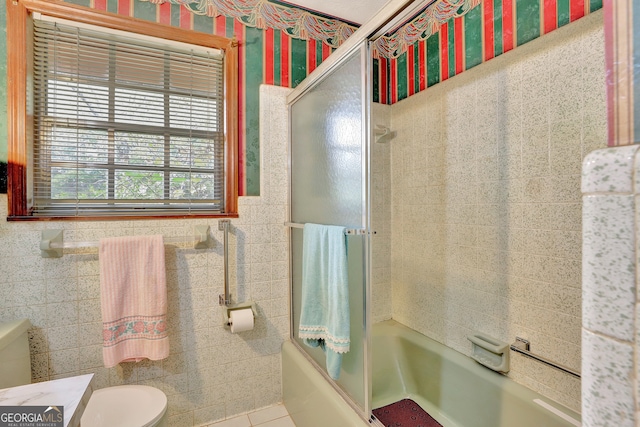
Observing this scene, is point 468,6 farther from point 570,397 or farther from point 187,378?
point 187,378

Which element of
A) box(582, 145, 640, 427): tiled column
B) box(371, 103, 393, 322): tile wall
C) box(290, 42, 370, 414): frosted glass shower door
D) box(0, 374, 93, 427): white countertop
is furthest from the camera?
box(371, 103, 393, 322): tile wall

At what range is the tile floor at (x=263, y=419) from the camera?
170 centimetres

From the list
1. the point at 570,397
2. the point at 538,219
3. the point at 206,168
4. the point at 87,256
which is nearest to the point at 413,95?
the point at 538,219

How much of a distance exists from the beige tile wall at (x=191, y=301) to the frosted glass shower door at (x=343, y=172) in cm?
19

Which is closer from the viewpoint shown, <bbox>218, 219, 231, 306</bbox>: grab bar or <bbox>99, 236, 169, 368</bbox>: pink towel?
<bbox>99, 236, 169, 368</bbox>: pink towel

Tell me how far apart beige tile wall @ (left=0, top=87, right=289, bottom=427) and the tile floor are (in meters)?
0.04

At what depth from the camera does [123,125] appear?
1.54 metres

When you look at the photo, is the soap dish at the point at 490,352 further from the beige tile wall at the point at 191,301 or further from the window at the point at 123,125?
the window at the point at 123,125

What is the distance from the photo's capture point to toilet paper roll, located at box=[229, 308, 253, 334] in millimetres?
1624

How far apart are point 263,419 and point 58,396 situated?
1512mm

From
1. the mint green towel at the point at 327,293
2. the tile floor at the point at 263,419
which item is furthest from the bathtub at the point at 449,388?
the mint green towel at the point at 327,293

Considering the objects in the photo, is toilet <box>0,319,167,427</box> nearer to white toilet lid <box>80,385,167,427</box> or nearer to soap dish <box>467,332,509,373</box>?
white toilet lid <box>80,385,167,427</box>

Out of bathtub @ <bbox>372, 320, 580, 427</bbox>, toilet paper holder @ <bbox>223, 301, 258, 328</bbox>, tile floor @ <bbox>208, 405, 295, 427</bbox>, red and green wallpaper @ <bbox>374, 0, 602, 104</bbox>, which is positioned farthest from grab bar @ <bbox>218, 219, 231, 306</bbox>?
red and green wallpaper @ <bbox>374, 0, 602, 104</bbox>

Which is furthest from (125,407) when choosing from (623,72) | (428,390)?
(623,72)
